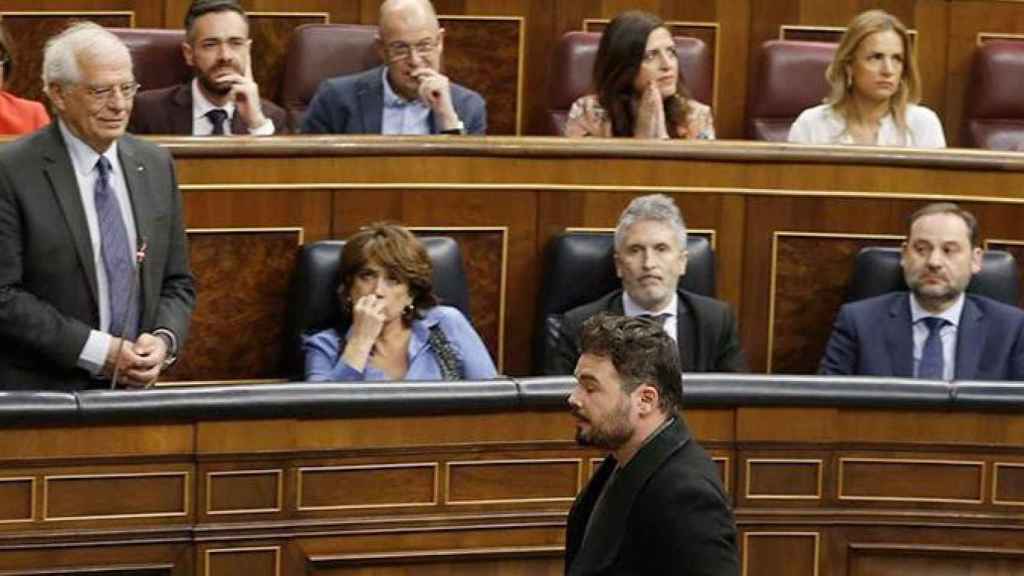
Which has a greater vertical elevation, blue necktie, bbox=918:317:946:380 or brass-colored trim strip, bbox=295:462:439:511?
blue necktie, bbox=918:317:946:380

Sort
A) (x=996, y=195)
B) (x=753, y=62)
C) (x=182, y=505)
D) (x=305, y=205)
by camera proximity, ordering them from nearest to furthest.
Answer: (x=182, y=505) < (x=305, y=205) < (x=996, y=195) < (x=753, y=62)

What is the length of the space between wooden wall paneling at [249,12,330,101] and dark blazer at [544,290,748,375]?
994 millimetres

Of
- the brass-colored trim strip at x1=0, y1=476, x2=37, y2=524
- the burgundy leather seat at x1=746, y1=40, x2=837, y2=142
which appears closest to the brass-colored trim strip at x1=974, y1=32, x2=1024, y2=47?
the burgundy leather seat at x1=746, y1=40, x2=837, y2=142

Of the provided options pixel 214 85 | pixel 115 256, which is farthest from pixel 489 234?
pixel 115 256

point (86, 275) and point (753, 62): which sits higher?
point (753, 62)

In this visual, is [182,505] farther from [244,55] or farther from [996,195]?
[996,195]

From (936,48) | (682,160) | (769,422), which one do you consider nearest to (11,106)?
(682,160)

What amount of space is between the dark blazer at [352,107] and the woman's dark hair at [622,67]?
0.23m

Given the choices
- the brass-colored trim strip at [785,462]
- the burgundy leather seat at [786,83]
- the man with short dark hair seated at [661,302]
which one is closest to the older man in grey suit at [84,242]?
the man with short dark hair seated at [661,302]

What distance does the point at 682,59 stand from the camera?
171 inches

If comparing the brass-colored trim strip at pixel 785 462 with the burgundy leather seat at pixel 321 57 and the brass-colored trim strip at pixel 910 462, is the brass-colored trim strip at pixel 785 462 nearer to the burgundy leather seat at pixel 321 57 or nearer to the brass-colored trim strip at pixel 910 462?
the brass-colored trim strip at pixel 910 462

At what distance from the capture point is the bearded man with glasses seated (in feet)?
12.7

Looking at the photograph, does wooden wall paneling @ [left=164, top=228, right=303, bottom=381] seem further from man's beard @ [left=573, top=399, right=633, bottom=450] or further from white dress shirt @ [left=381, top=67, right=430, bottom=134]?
man's beard @ [left=573, top=399, right=633, bottom=450]

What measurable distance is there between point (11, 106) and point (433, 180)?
644 mm
